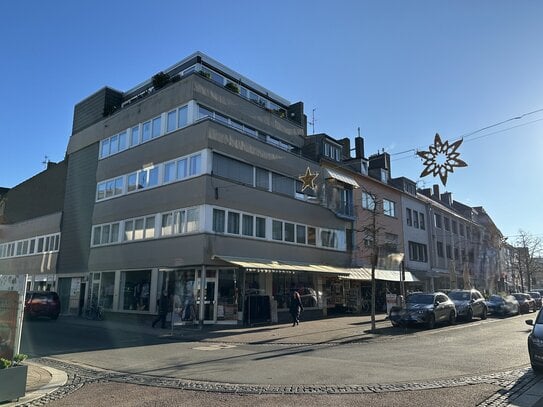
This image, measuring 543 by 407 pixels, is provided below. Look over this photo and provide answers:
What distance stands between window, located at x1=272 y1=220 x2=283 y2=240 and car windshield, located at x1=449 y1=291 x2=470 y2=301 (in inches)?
403

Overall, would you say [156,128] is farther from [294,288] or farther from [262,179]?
[294,288]

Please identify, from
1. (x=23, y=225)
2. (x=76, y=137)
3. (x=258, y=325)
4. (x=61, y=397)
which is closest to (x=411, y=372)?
(x=61, y=397)

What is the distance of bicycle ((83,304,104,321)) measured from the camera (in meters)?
25.9

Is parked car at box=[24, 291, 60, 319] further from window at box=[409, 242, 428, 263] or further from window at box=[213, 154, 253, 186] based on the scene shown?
window at box=[409, 242, 428, 263]

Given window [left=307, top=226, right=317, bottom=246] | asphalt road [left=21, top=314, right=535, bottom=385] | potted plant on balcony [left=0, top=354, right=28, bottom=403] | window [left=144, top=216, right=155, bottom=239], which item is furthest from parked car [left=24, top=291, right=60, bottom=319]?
potted plant on balcony [left=0, top=354, right=28, bottom=403]

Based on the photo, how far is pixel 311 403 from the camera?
7020 millimetres

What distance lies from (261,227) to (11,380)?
60.2 ft

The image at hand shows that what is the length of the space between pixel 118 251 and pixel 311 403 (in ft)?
72.3

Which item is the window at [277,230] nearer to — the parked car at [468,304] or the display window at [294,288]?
the display window at [294,288]

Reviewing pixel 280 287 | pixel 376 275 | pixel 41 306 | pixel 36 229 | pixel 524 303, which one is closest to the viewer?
pixel 41 306

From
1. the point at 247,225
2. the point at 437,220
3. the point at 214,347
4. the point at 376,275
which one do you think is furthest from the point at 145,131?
the point at 437,220

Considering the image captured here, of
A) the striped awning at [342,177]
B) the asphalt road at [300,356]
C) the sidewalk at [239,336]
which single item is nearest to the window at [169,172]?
the sidewalk at [239,336]

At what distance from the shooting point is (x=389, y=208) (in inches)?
1511

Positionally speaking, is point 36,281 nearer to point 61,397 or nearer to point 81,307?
point 81,307
